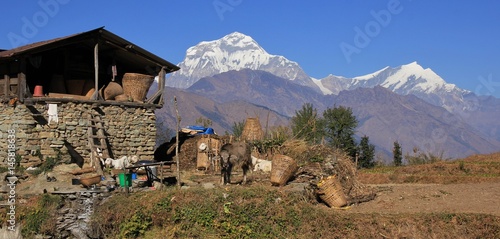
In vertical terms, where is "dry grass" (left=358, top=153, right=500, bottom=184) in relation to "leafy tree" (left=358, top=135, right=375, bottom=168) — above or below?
below

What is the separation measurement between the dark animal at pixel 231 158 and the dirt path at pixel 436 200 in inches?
154

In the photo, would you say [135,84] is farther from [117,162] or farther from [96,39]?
A: [117,162]

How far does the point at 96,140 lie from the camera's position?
21.3 meters

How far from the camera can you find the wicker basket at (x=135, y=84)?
2338 cm

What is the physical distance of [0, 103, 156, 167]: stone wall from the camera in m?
19.9

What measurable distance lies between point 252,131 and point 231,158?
7.57 m

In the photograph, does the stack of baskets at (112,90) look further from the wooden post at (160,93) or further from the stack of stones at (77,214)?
the stack of stones at (77,214)

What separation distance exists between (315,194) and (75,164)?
914 cm

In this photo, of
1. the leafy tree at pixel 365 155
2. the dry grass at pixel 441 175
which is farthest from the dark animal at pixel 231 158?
the leafy tree at pixel 365 155

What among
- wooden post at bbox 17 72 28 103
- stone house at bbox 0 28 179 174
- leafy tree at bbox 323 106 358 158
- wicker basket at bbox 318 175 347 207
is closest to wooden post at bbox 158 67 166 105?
stone house at bbox 0 28 179 174

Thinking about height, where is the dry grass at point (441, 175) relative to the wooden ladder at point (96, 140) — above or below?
below

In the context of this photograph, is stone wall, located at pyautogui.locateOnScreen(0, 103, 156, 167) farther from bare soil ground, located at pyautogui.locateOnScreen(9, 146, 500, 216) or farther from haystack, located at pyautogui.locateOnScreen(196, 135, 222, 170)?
haystack, located at pyautogui.locateOnScreen(196, 135, 222, 170)

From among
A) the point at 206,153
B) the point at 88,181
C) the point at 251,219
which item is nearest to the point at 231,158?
the point at 251,219

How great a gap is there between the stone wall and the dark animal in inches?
227
